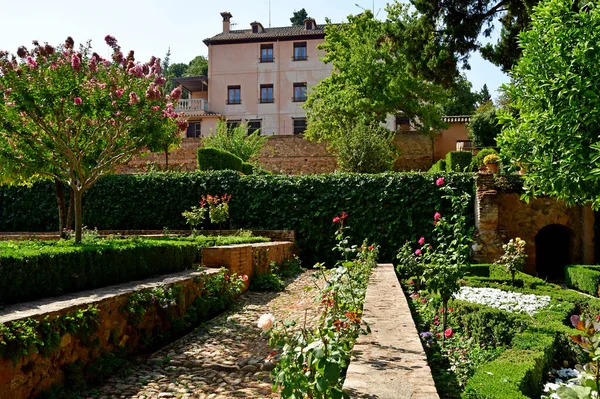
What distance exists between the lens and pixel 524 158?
844 centimetres

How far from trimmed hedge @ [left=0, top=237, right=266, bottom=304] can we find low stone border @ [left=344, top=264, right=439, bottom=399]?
2.90 m

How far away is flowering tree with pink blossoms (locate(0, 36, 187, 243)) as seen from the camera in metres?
6.83

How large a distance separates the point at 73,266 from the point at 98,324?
99cm

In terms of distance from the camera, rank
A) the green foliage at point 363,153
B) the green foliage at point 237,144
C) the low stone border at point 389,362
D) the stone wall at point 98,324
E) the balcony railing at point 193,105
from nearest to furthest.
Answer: the low stone border at point 389,362
the stone wall at point 98,324
the green foliage at point 363,153
the green foliage at point 237,144
the balcony railing at point 193,105

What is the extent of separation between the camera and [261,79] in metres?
33.2

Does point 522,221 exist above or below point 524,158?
below

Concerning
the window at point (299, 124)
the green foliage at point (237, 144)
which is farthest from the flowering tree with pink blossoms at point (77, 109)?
the window at point (299, 124)

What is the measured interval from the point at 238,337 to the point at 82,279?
1.83 meters

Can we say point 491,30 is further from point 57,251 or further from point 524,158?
point 57,251

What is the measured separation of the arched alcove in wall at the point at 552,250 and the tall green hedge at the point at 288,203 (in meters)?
3.66

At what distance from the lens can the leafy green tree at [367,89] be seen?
75.8 ft

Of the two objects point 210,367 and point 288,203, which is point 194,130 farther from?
point 210,367

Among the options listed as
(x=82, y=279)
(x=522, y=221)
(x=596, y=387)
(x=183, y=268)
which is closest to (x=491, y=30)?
(x=522, y=221)

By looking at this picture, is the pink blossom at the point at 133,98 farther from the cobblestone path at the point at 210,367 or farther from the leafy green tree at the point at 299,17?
the leafy green tree at the point at 299,17
